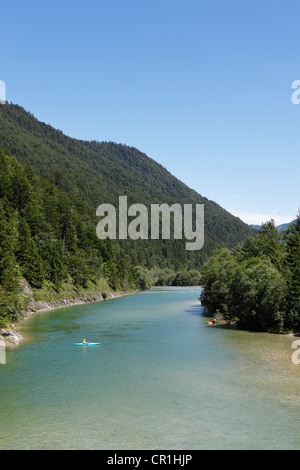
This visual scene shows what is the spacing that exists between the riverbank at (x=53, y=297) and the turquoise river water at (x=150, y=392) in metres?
14.0

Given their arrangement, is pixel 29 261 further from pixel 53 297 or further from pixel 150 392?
pixel 150 392

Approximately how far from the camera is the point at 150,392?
35.8 metres

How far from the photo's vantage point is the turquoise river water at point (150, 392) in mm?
26500

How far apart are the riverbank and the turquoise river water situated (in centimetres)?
1401

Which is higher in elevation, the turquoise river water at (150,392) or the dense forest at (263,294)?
the dense forest at (263,294)

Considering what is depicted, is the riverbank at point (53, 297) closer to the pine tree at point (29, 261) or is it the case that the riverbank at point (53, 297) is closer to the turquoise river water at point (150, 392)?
the pine tree at point (29, 261)

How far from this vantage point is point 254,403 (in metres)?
32.9

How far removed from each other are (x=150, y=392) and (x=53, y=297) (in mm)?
71915

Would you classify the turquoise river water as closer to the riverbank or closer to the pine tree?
the riverbank

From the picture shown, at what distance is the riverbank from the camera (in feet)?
254

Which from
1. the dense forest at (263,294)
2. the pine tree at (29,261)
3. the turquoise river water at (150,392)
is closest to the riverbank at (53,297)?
the pine tree at (29,261)

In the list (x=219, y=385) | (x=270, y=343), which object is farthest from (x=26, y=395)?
(x=270, y=343)

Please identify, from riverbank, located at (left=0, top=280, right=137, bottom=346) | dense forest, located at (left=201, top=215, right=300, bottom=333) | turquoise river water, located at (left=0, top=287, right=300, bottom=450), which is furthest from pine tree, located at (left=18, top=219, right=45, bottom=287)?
dense forest, located at (left=201, top=215, right=300, bottom=333)

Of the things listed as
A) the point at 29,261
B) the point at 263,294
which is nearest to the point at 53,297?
the point at 29,261
